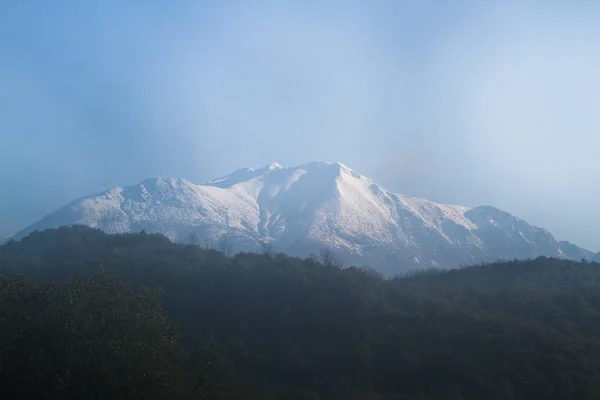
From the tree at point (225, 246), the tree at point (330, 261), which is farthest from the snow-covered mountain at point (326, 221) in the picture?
the tree at point (330, 261)

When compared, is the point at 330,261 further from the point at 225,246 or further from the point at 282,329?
A: the point at 282,329

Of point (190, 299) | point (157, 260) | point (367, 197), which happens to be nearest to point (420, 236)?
point (367, 197)

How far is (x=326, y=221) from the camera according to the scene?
486 feet

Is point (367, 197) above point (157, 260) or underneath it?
above

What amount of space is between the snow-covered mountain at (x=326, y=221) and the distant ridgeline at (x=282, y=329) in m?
52.8

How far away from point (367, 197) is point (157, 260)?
346 ft

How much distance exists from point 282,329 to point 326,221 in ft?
317

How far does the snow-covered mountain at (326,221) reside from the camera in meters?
137

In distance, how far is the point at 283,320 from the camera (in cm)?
5356

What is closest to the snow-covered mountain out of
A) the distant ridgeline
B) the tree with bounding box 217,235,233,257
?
the tree with bounding box 217,235,233,257

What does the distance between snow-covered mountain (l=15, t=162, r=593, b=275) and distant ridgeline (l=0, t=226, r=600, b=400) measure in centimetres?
5282

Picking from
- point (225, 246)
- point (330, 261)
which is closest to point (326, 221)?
point (225, 246)

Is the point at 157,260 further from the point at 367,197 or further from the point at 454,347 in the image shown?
the point at 367,197

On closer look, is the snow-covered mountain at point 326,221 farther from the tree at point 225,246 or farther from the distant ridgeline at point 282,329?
the distant ridgeline at point 282,329
